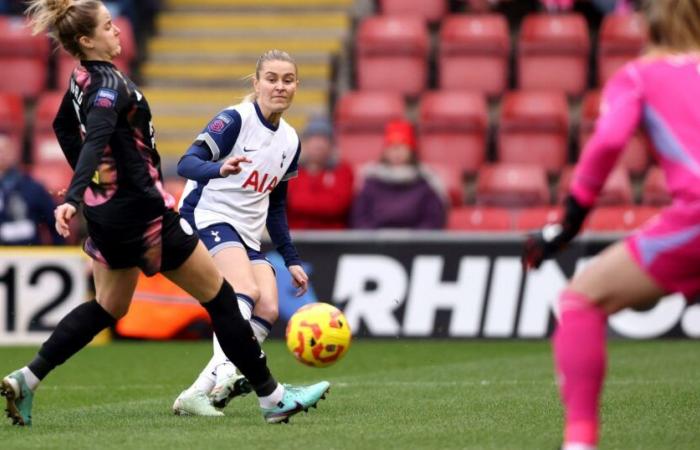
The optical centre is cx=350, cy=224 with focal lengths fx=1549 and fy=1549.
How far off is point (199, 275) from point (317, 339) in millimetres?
1118

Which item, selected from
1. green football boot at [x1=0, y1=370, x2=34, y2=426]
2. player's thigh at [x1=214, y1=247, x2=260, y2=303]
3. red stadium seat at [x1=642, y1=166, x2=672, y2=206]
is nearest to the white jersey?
player's thigh at [x1=214, y1=247, x2=260, y2=303]

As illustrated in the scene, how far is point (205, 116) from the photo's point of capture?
16531 mm

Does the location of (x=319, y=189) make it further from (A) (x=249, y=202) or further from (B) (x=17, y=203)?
(A) (x=249, y=202)

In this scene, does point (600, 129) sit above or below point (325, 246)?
above

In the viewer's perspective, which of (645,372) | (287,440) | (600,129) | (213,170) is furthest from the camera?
(645,372)

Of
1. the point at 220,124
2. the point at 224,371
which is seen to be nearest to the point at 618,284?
the point at 224,371

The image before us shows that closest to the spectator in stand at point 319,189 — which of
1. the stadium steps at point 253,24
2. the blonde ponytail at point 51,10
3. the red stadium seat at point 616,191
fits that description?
the red stadium seat at point 616,191

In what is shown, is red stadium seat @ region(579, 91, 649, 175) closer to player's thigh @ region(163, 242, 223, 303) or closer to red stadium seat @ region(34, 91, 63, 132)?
red stadium seat @ region(34, 91, 63, 132)

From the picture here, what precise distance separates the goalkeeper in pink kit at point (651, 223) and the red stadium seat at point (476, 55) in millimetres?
10657

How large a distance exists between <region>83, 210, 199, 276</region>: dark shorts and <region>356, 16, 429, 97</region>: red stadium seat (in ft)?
31.2

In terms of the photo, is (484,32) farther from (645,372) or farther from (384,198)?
(645,372)

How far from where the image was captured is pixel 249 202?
784cm

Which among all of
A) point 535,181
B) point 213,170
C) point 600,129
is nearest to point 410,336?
point 535,181

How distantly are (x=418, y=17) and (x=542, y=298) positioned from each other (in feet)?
15.7
